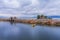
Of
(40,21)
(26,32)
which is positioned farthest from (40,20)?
(26,32)

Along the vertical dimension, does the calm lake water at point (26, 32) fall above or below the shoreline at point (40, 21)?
below

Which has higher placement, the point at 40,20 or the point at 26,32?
the point at 40,20

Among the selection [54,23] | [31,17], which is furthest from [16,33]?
[54,23]

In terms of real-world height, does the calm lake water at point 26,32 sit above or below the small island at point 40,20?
below

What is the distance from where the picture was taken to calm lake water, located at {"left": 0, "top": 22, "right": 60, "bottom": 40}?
2709 mm

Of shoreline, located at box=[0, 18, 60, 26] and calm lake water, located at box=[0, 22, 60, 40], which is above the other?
shoreline, located at box=[0, 18, 60, 26]

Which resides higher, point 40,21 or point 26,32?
point 40,21

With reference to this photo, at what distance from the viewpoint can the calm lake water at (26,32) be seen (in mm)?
2709

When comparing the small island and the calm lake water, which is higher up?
the small island

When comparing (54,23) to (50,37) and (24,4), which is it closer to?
(50,37)

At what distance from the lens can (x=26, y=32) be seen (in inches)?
109

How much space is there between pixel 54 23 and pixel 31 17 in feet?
1.94

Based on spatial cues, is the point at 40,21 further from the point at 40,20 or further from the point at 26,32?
the point at 26,32

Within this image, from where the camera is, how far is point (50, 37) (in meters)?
2.70
